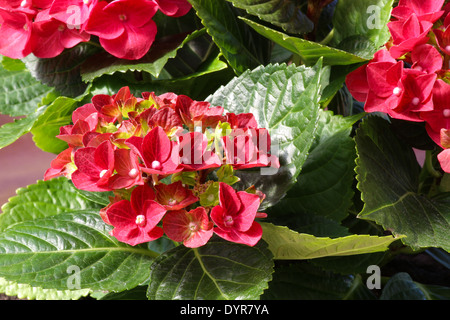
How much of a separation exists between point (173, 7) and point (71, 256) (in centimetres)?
37

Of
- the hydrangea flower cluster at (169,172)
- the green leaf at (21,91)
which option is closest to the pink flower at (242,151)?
the hydrangea flower cluster at (169,172)

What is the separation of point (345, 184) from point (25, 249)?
423 millimetres

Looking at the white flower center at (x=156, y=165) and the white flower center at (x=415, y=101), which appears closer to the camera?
the white flower center at (x=156, y=165)

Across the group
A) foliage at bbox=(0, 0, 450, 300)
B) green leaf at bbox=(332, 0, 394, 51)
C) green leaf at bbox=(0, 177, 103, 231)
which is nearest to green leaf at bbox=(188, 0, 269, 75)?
foliage at bbox=(0, 0, 450, 300)

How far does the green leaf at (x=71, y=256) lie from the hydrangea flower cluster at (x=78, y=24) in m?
0.24

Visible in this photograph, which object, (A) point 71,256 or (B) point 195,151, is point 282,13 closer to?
(B) point 195,151

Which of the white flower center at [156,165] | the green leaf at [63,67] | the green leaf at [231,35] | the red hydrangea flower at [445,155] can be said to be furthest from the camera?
the green leaf at [63,67]

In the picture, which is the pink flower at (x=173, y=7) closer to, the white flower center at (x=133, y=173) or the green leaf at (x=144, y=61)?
the green leaf at (x=144, y=61)

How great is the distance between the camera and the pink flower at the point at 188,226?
56cm

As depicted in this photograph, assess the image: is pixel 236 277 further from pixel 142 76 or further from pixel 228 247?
pixel 142 76

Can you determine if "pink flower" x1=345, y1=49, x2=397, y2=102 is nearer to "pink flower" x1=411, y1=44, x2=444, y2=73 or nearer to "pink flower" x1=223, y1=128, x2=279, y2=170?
"pink flower" x1=411, y1=44, x2=444, y2=73

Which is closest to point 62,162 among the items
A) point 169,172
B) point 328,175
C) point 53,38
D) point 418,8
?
point 169,172

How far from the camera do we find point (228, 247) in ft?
2.13

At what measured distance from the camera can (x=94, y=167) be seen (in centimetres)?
56
